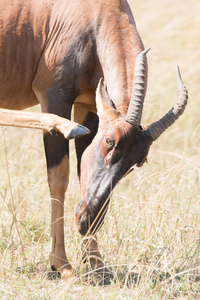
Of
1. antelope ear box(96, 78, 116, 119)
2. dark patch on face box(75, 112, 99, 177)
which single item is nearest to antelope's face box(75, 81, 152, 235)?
antelope ear box(96, 78, 116, 119)

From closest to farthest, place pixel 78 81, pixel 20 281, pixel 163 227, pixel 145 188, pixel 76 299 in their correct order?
pixel 76 299 < pixel 20 281 < pixel 78 81 < pixel 163 227 < pixel 145 188

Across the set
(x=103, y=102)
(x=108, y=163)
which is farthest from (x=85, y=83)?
(x=108, y=163)

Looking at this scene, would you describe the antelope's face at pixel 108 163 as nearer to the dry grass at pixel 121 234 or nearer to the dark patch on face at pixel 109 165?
the dark patch on face at pixel 109 165

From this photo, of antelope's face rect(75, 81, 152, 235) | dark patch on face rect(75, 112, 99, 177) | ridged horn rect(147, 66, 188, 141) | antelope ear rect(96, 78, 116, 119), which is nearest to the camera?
antelope's face rect(75, 81, 152, 235)

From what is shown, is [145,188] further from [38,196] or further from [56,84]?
[56,84]

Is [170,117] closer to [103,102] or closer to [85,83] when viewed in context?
[103,102]

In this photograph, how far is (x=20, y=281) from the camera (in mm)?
5371

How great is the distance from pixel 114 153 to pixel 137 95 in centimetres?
57

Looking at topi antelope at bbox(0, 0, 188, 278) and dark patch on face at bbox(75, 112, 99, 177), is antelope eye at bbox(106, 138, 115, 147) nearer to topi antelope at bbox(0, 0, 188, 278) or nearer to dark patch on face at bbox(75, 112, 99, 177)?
topi antelope at bbox(0, 0, 188, 278)

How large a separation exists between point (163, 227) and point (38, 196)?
212cm

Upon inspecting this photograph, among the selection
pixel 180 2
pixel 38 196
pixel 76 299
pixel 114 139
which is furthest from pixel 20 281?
pixel 180 2

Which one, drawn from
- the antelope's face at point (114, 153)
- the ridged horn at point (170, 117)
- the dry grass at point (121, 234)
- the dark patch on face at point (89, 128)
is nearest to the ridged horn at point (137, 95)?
the antelope's face at point (114, 153)

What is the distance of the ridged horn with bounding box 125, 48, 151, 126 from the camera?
16.6ft

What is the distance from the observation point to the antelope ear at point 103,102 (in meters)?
5.29
